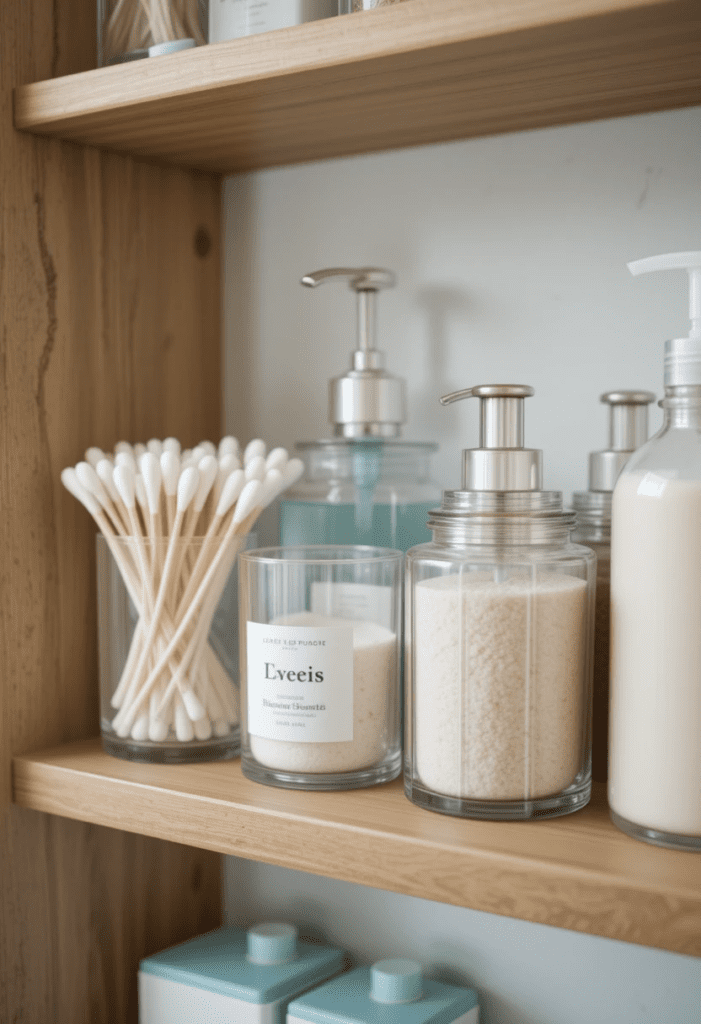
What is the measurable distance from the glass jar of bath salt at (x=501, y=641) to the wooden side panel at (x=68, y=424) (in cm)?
24

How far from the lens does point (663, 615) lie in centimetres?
41

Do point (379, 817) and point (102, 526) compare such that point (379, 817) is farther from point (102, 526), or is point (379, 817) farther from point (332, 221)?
point (332, 221)

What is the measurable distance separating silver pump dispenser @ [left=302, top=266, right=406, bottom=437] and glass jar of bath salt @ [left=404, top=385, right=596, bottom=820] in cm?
13

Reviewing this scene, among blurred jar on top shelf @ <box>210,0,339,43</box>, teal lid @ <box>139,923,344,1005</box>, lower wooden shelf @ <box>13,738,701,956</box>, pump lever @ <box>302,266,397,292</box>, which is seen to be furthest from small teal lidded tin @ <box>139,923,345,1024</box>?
blurred jar on top shelf @ <box>210,0,339,43</box>

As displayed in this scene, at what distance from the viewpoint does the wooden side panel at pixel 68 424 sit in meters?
0.58

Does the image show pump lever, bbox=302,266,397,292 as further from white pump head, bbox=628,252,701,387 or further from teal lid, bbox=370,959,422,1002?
teal lid, bbox=370,959,422,1002

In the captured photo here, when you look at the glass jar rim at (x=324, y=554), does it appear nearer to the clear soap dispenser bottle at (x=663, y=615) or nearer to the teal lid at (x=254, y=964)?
the clear soap dispenser bottle at (x=663, y=615)

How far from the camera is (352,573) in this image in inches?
20.4

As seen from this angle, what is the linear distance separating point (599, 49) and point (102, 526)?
1.10 ft

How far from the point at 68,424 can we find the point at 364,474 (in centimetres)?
18

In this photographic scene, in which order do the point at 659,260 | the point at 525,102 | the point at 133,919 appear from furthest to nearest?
the point at 133,919, the point at 525,102, the point at 659,260

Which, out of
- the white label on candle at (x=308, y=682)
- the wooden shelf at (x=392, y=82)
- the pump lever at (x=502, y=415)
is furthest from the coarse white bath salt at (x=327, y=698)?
the wooden shelf at (x=392, y=82)

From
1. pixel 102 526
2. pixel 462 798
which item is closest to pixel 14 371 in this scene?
pixel 102 526

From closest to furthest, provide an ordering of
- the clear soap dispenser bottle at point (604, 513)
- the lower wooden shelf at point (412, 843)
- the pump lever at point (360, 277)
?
1. the lower wooden shelf at point (412, 843)
2. the clear soap dispenser bottle at point (604, 513)
3. the pump lever at point (360, 277)
